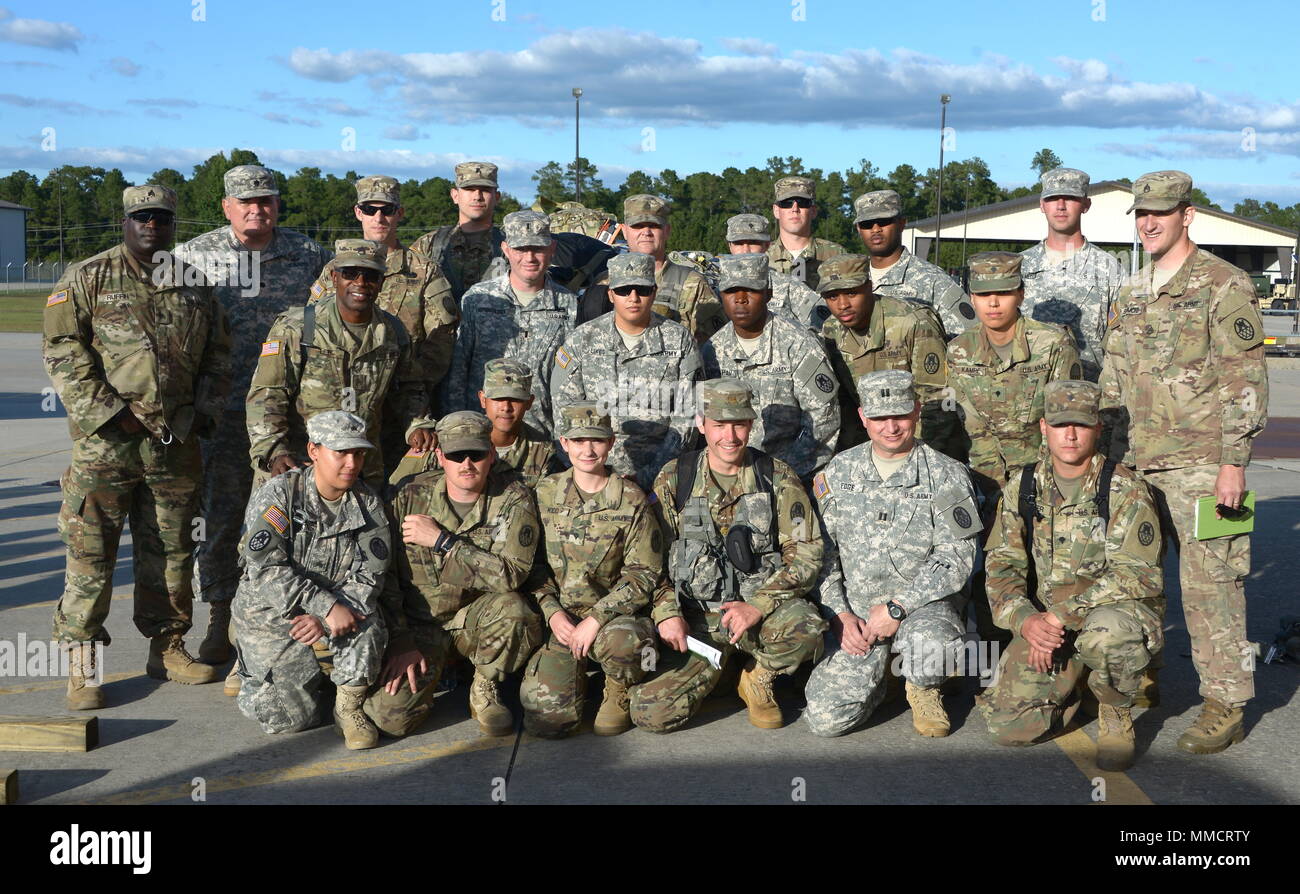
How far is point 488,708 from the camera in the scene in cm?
543

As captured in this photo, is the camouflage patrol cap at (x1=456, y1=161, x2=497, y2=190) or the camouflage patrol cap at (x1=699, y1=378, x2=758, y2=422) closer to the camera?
the camouflage patrol cap at (x1=699, y1=378, x2=758, y2=422)

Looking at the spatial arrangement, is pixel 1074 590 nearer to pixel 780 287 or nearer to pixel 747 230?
pixel 780 287

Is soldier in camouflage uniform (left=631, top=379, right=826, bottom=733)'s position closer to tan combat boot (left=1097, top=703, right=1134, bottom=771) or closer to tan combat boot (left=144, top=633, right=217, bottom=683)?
tan combat boot (left=1097, top=703, right=1134, bottom=771)

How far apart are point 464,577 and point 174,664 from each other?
1740mm

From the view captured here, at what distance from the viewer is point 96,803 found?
4.59m

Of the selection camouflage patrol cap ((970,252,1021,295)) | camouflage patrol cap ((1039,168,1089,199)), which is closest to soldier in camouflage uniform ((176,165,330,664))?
camouflage patrol cap ((970,252,1021,295))

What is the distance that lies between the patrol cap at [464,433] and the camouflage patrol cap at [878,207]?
278cm

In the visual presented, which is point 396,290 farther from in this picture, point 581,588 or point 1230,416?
point 1230,416

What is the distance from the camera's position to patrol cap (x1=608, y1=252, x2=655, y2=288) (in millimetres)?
6195

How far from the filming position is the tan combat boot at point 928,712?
17.6ft

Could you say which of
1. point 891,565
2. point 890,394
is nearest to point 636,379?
point 890,394

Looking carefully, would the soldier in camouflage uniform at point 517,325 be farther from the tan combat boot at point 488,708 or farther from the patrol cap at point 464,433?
the tan combat boot at point 488,708

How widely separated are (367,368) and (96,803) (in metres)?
2.49

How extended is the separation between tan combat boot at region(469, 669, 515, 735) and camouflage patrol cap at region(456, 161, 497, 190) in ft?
11.9
